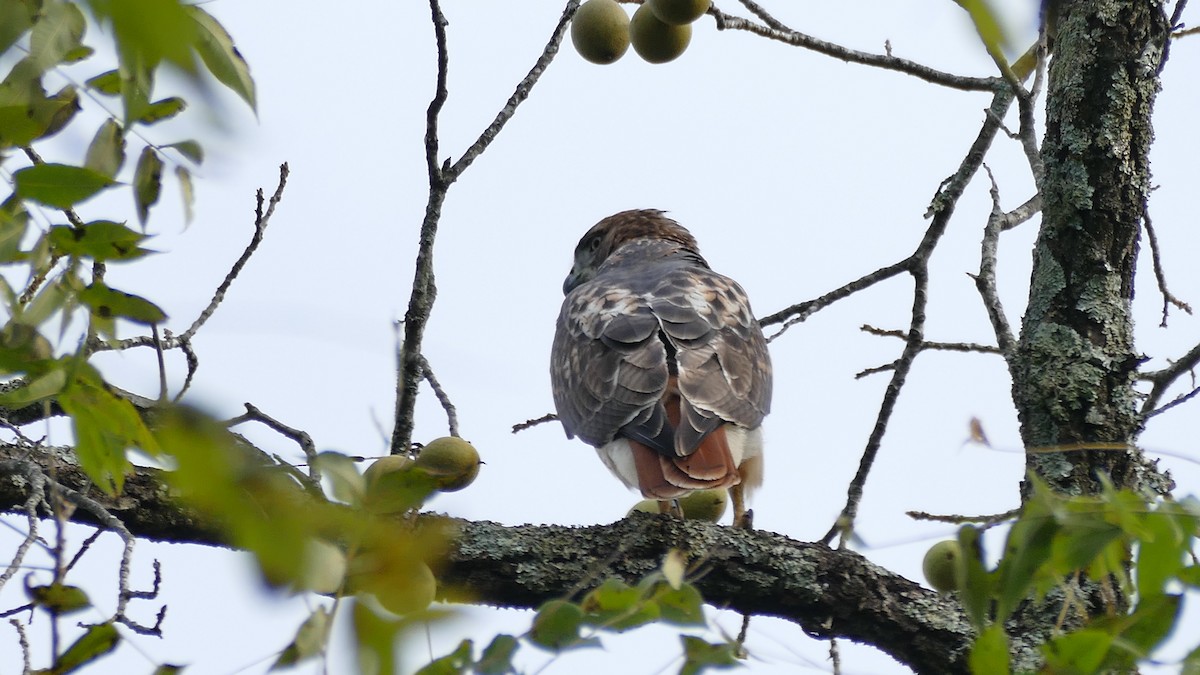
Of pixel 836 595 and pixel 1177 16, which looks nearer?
pixel 836 595

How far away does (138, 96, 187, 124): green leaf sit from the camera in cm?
182

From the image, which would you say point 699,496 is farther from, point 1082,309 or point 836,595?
point 1082,309

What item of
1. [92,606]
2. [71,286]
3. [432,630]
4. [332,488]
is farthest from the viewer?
[71,286]

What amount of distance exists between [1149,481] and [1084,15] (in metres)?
1.47

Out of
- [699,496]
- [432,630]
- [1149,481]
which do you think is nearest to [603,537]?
[699,496]

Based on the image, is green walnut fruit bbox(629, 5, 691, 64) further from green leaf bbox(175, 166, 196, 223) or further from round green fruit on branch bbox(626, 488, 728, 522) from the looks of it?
green leaf bbox(175, 166, 196, 223)

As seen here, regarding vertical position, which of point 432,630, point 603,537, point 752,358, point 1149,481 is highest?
point 752,358

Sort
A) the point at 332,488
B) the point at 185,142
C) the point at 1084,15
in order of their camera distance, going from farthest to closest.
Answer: the point at 1084,15, the point at 185,142, the point at 332,488

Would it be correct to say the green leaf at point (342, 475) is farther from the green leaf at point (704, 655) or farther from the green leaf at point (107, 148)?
the green leaf at point (107, 148)

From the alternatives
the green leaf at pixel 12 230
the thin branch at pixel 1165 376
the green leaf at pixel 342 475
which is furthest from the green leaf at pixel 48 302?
the thin branch at pixel 1165 376

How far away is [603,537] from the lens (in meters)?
3.05

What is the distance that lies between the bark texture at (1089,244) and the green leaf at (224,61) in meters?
2.50

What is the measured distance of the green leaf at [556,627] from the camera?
138 cm

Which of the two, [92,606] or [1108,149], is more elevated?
[1108,149]
